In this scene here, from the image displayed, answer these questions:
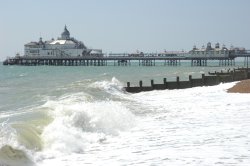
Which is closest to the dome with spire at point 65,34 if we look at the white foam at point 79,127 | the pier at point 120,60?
the pier at point 120,60

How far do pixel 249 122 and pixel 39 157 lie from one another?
21.5 feet

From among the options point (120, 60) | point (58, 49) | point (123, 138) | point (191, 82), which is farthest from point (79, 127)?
point (58, 49)

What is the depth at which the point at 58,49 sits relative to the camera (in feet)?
479

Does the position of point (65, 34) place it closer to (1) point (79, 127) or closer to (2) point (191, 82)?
(2) point (191, 82)

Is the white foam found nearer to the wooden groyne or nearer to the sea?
the sea

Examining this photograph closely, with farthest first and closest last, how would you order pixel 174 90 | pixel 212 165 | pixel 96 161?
pixel 174 90, pixel 96 161, pixel 212 165

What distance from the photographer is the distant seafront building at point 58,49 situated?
146 meters

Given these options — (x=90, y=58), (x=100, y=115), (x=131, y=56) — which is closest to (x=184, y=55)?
(x=131, y=56)

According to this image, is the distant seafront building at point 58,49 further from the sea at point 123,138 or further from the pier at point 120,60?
the sea at point 123,138

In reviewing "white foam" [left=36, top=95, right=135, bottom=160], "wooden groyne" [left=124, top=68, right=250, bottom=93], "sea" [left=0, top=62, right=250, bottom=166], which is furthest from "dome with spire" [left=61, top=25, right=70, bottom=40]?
"white foam" [left=36, top=95, right=135, bottom=160]

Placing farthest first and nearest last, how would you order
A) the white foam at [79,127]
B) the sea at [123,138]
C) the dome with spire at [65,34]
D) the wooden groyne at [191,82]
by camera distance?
the dome with spire at [65,34] → the wooden groyne at [191,82] → the white foam at [79,127] → the sea at [123,138]

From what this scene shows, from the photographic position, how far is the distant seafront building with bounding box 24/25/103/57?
146m

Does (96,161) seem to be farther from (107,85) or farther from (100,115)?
(107,85)

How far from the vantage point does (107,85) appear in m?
31.7
